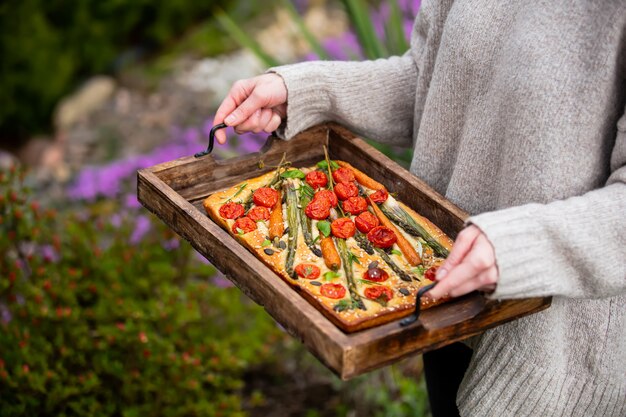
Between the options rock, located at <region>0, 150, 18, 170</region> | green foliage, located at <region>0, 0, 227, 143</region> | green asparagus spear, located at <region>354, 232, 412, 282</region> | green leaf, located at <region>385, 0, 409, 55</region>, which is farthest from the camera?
rock, located at <region>0, 150, 18, 170</region>

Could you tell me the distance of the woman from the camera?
144cm

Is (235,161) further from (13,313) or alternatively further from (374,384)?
(374,384)

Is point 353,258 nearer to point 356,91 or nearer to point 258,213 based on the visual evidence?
point 258,213

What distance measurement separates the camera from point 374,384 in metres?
3.31

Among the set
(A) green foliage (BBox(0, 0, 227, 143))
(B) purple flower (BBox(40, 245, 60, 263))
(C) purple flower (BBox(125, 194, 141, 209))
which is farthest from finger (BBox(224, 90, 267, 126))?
(A) green foliage (BBox(0, 0, 227, 143))

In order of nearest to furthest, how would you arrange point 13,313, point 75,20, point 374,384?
point 13,313 → point 374,384 → point 75,20

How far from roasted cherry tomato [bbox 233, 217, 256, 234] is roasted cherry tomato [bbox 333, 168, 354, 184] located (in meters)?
0.27

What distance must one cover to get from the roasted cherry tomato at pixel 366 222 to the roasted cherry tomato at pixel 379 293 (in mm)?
227

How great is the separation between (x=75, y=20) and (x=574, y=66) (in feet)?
14.2

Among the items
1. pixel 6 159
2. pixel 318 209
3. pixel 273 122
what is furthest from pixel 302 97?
pixel 6 159

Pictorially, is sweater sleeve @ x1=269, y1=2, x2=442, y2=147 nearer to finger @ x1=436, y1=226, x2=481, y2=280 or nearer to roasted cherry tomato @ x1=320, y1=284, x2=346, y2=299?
roasted cherry tomato @ x1=320, y1=284, x2=346, y2=299

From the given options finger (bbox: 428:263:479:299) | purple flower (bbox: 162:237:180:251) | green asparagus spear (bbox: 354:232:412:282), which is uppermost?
finger (bbox: 428:263:479:299)

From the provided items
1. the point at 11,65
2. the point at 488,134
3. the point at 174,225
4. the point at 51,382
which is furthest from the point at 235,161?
the point at 11,65

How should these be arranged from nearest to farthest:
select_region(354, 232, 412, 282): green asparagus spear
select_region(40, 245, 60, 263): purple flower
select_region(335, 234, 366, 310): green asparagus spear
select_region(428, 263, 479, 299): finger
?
select_region(428, 263, 479, 299): finger
select_region(335, 234, 366, 310): green asparagus spear
select_region(354, 232, 412, 282): green asparagus spear
select_region(40, 245, 60, 263): purple flower
